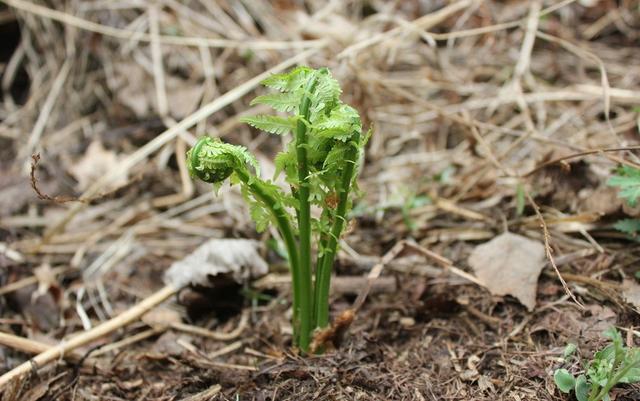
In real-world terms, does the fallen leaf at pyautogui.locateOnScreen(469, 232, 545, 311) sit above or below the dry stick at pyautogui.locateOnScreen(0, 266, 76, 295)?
below

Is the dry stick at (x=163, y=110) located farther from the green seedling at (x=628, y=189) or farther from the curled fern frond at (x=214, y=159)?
the green seedling at (x=628, y=189)

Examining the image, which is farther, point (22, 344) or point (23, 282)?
point (23, 282)

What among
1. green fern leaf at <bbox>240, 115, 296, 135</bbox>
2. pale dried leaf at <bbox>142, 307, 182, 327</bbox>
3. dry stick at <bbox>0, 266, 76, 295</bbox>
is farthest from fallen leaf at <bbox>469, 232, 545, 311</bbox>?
dry stick at <bbox>0, 266, 76, 295</bbox>

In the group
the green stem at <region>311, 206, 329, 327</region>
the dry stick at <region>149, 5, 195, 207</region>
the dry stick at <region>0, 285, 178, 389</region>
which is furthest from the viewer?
the dry stick at <region>149, 5, 195, 207</region>

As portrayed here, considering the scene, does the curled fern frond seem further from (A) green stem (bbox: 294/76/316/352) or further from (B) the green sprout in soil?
(A) green stem (bbox: 294/76/316/352)

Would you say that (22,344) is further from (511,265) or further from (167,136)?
(511,265)

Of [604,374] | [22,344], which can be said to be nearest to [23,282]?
[22,344]

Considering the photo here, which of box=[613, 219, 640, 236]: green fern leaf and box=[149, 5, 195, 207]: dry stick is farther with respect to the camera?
box=[149, 5, 195, 207]: dry stick

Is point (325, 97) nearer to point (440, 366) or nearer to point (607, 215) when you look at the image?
point (440, 366)
